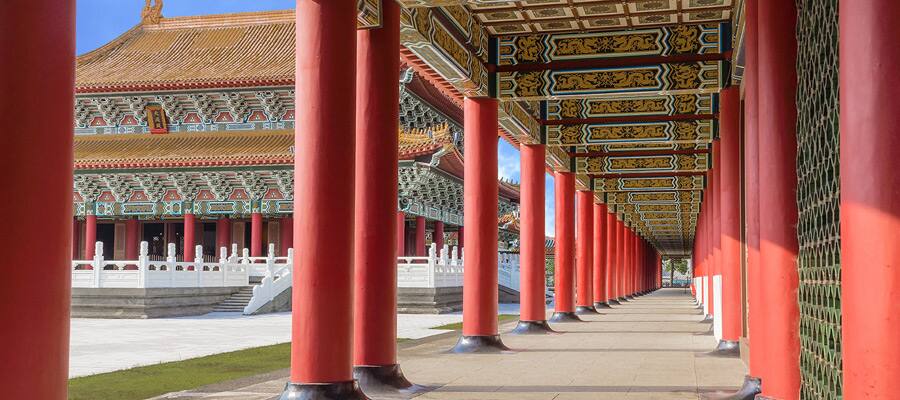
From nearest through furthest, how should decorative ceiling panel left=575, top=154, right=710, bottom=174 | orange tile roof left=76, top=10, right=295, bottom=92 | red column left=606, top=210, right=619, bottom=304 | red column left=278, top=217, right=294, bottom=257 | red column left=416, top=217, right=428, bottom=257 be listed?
decorative ceiling panel left=575, top=154, right=710, bottom=174 → red column left=606, top=210, right=619, bottom=304 → orange tile roof left=76, top=10, right=295, bottom=92 → red column left=278, top=217, right=294, bottom=257 → red column left=416, top=217, right=428, bottom=257

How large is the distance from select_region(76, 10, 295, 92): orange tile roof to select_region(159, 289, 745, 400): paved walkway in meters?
20.2

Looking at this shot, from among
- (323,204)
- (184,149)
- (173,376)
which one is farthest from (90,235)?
(323,204)

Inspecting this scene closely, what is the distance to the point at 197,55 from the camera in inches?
1452

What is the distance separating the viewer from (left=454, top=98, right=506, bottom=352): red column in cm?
1305

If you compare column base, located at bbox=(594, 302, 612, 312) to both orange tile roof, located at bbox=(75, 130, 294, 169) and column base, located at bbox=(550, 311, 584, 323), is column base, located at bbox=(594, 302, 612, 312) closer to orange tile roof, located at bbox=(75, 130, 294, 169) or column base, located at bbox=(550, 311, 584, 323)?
column base, located at bbox=(550, 311, 584, 323)

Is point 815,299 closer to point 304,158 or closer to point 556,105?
point 304,158

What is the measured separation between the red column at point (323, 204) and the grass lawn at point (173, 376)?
3023 millimetres

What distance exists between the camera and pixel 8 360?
3.68 metres

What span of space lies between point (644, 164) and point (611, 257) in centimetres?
864

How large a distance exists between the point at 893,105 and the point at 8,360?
3432mm

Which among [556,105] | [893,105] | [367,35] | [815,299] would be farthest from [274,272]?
[893,105]

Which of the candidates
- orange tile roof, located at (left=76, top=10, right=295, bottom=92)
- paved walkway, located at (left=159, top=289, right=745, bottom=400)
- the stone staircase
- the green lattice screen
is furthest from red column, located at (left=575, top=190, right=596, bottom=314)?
the green lattice screen

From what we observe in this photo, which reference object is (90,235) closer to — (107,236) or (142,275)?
(107,236)

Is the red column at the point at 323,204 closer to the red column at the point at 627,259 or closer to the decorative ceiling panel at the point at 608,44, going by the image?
the decorative ceiling panel at the point at 608,44
